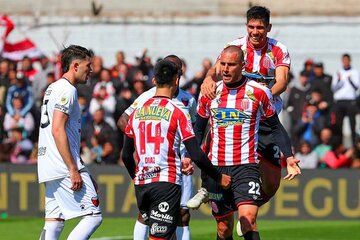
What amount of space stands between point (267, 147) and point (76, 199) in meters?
2.68

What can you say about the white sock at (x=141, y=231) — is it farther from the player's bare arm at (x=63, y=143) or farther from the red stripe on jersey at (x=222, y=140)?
the player's bare arm at (x=63, y=143)

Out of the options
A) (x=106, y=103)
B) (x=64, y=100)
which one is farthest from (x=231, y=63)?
(x=106, y=103)

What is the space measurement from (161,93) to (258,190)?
78.7 inches

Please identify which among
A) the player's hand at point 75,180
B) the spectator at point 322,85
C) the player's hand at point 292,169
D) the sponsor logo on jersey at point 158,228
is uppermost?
the spectator at point 322,85

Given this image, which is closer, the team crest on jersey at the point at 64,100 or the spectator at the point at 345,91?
the team crest on jersey at the point at 64,100

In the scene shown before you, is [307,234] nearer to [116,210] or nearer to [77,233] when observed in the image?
[116,210]

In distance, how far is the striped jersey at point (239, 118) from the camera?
13117 mm

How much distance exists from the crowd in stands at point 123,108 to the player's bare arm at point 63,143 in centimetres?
1001

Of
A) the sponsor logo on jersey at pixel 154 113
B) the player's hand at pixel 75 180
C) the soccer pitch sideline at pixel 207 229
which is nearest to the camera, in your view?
the sponsor logo on jersey at pixel 154 113

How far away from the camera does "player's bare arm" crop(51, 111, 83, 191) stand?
1225 centimetres

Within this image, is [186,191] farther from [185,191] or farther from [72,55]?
[72,55]

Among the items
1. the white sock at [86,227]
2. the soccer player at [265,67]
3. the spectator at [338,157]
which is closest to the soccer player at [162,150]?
the white sock at [86,227]

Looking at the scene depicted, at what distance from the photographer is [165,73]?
1173cm

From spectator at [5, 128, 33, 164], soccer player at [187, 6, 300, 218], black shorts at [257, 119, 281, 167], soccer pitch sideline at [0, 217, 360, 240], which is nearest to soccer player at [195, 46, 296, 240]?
soccer player at [187, 6, 300, 218]
